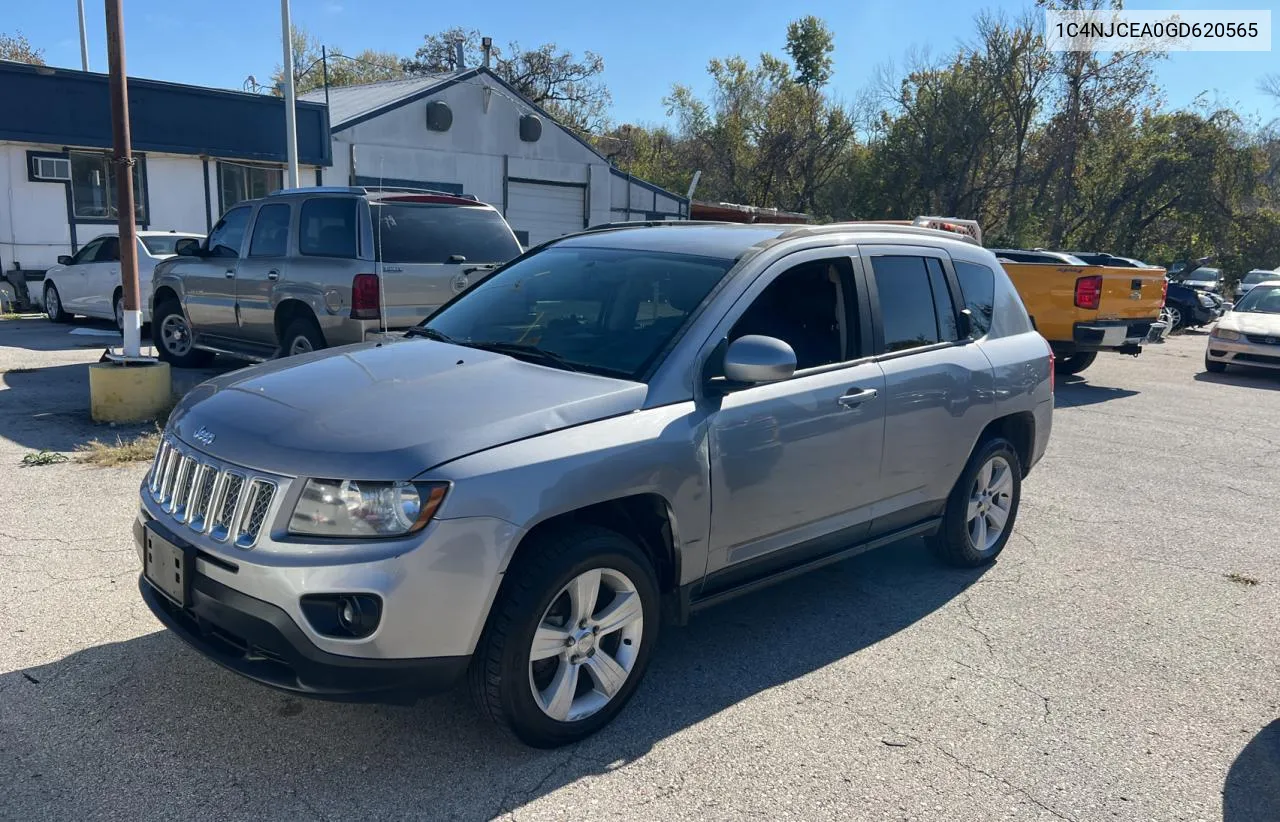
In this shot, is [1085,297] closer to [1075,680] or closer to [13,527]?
[1075,680]

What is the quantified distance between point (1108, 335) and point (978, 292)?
28.1ft

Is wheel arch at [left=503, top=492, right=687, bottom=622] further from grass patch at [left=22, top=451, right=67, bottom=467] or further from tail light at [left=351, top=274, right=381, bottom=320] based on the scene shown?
tail light at [left=351, top=274, right=381, bottom=320]

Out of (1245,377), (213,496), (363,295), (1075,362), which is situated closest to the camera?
(213,496)

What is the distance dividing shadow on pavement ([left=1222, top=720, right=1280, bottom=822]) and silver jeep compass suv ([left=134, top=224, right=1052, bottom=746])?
1684mm

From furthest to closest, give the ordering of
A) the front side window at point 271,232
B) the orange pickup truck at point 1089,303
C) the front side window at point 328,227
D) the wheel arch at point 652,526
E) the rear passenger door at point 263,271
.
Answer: the orange pickup truck at point 1089,303 < the front side window at point 271,232 < the rear passenger door at point 263,271 < the front side window at point 328,227 < the wheel arch at point 652,526

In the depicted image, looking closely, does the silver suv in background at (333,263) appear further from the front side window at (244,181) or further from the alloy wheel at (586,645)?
the front side window at (244,181)

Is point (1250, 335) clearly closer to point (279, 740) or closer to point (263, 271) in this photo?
point (263, 271)

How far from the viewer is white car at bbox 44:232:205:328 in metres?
13.4

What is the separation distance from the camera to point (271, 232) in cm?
909

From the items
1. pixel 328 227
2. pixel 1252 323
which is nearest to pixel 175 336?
pixel 328 227

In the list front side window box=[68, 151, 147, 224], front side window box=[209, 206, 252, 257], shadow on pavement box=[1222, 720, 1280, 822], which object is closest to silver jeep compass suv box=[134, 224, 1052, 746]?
shadow on pavement box=[1222, 720, 1280, 822]

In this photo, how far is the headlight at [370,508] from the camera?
294cm

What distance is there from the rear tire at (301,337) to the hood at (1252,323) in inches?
544

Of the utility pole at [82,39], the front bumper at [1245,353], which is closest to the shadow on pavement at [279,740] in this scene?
the front bumper at [1245,353]
